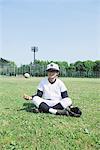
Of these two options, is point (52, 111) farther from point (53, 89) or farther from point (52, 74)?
point (52, 74)

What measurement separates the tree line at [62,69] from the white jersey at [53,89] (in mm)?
50178

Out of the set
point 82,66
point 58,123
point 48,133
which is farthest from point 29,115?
point 82,66

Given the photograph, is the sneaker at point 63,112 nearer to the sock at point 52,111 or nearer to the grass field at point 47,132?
the sock at point 52,111

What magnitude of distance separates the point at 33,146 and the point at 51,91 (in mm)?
3275

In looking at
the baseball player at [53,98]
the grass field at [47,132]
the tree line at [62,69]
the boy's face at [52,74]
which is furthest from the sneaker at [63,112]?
the tree line at [62,69]

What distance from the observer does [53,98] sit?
8422 millimetres

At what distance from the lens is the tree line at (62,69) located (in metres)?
72.0

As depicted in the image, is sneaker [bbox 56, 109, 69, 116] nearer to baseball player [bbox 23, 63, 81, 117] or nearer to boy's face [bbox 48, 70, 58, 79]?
baseball player [bbox 23, 63, 81, 117]

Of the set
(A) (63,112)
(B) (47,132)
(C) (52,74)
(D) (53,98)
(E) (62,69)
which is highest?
(E) (62,69)

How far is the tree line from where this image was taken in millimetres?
72025

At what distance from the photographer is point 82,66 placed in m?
95.4

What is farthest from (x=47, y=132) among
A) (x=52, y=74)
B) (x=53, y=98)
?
(x=52, y=74)

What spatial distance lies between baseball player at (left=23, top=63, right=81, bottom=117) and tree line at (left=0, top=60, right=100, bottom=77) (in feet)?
165

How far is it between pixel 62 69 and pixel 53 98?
74412 mm
